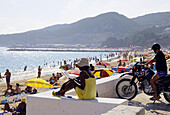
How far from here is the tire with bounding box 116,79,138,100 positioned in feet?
16.2

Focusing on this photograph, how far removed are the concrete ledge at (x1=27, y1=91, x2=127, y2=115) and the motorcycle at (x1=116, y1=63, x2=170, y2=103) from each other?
1653mm

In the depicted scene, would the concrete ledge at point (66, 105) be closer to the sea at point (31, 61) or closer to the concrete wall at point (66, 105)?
the concrete wall at point (66, 105)

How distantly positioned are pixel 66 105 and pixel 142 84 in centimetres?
209

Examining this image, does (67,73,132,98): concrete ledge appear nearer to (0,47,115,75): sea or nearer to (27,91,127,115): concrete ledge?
(27,91,127,115): concrete ledge

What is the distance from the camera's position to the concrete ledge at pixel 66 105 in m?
3.06

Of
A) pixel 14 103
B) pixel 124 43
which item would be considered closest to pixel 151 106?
pixel 14 103

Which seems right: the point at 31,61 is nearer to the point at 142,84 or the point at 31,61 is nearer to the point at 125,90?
the point at 125,90

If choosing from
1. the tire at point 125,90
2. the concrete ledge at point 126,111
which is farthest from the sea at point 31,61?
the concrete ledge at point 126,111

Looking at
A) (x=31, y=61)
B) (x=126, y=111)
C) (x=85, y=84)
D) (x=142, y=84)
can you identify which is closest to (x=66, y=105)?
→ (x=85, y=84)

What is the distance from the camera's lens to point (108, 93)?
5.22m

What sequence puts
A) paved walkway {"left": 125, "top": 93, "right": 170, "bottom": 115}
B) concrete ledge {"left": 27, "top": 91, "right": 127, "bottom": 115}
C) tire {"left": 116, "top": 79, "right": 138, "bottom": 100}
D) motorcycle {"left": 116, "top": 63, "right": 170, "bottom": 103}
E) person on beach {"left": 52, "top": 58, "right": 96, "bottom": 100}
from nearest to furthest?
concrete ledge {"left": 27, "top": 91, "right": 127, "bottom": 115}
person on beach {"left": 52, "top": 58, "right": 96, "bottom": 100}
paved walkway {"left": 125, "top": 93, "right": 170, "bottom": 115}
motorcycle {"left": 116, "top": 63, "right": 170, "bottom": 103}
tire {"left": 116, "top": 79, "right": 138, "bottom": 100}

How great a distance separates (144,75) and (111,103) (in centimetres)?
195

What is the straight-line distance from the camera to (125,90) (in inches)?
196

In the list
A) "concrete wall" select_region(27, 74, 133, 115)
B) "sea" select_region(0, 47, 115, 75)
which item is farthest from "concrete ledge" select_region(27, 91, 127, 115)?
"sea" select_region(0, 47, 115, 75)
